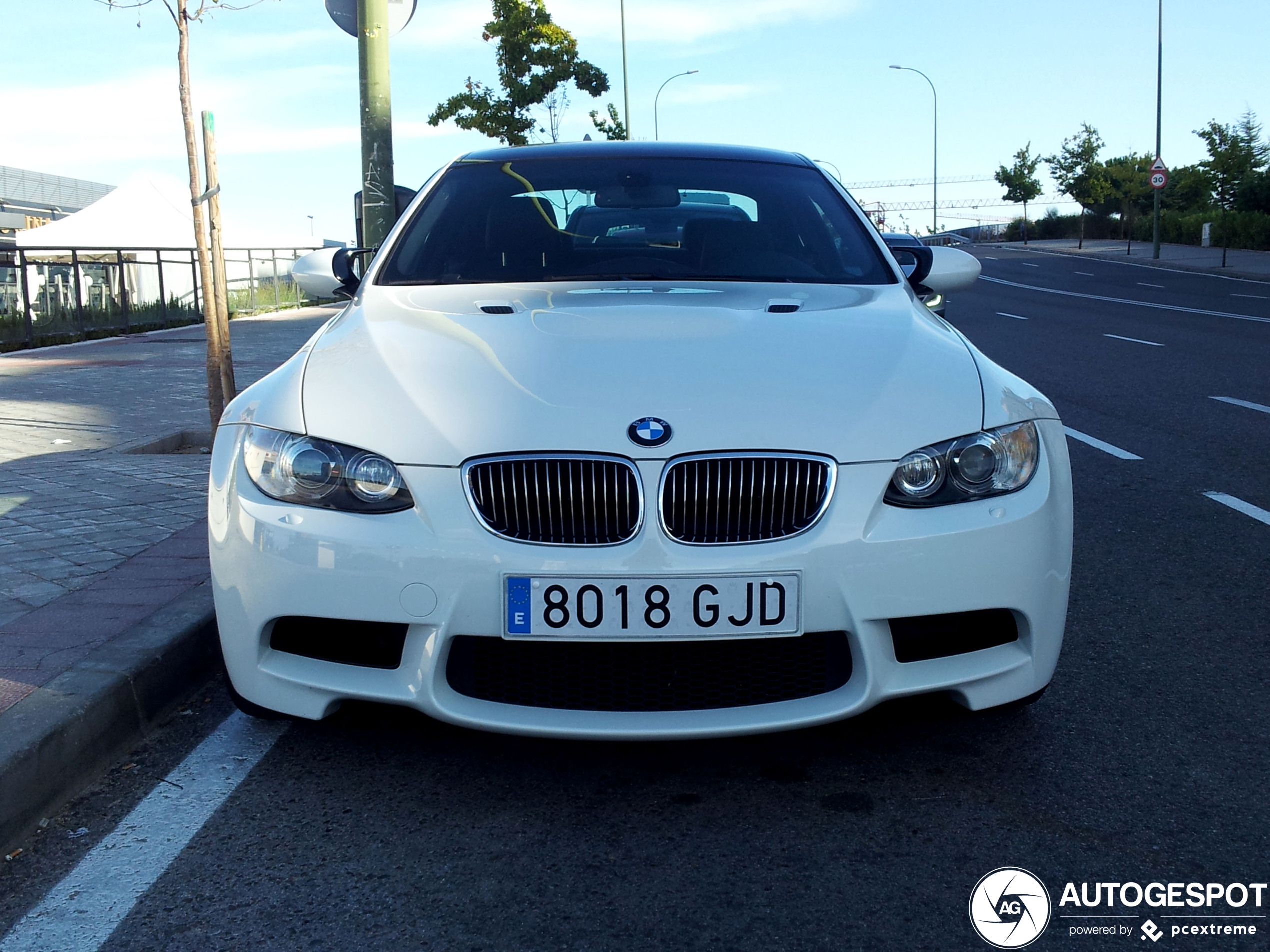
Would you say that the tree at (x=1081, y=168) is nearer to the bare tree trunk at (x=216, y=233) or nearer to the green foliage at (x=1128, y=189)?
the green foliage at (x=1128, y=189)

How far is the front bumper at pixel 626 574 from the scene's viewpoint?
8.16 feet

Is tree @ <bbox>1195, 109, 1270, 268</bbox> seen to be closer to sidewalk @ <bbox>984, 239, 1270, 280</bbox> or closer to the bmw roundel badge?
sidewalk @ <bbox>984, 239, 1270, 280</bbox>

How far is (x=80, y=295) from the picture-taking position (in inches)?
678

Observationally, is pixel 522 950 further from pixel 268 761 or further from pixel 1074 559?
pixel 1074 559

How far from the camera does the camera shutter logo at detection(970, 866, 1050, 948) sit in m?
2.16

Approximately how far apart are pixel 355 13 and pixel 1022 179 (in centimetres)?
7035

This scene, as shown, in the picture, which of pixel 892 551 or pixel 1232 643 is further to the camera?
pixel 1232 643

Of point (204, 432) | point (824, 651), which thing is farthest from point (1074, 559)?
point (204, 432)

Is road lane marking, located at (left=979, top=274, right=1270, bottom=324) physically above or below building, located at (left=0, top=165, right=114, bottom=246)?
below

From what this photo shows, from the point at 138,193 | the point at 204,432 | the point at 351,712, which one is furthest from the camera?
the point at 138,193

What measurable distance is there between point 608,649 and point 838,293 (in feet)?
4.71

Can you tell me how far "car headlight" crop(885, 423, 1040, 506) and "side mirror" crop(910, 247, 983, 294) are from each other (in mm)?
1758

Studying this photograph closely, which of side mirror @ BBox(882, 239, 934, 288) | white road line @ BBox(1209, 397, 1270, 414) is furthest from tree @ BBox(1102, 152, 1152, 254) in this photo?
side mirror @ BBox(882, 239, 934, 288)

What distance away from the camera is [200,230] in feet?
24.3
